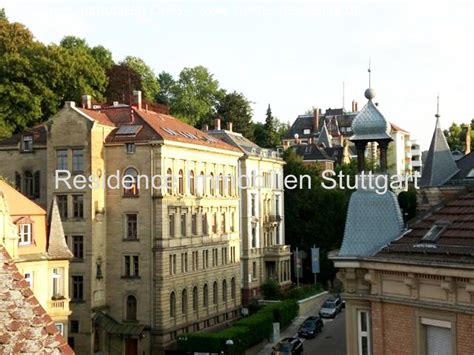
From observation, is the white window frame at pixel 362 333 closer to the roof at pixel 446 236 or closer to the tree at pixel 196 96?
the roof at pixel 446 236

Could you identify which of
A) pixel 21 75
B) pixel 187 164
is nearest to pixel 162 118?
pixel 187 164

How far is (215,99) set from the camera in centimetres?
9744

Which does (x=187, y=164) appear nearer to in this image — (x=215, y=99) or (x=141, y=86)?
(x=141, y=86)

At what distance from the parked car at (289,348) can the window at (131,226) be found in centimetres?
1205

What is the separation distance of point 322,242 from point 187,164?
95.2ft

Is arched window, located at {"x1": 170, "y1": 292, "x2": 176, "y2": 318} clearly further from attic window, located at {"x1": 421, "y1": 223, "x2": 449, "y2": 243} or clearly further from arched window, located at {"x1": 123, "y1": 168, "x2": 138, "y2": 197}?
attic window, located at {"x1": 421, "y1": 223, "x2": 449, "y2": 243}

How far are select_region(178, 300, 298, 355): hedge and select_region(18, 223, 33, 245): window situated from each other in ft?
39.7

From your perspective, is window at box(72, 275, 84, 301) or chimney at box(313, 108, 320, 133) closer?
window at box(72, 275, 84, 301)

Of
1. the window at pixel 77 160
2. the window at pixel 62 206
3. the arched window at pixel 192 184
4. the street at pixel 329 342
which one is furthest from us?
the arched window at pixel 192 184

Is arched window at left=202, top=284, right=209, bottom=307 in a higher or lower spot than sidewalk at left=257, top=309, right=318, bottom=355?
higher

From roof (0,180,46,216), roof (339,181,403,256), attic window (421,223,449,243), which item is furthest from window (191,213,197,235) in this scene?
attic window (421,223,449,243)

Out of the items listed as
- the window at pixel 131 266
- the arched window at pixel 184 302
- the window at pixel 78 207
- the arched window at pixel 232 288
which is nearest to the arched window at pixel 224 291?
the arched window at pixel 232 288

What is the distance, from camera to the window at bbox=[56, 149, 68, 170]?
51.5 metres

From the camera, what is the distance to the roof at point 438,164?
1334 inches
